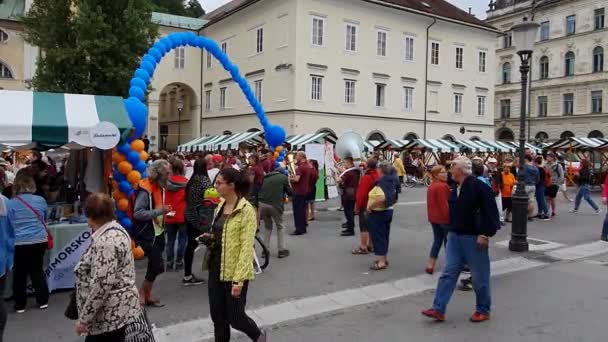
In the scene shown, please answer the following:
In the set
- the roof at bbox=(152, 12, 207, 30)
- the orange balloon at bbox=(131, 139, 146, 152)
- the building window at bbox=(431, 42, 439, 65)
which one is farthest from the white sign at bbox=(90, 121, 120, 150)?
the roof at bbox=(152, 12, 207, 30)

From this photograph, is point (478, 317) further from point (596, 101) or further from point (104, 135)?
point (596, 101)

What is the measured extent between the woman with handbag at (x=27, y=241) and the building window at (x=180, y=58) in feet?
121

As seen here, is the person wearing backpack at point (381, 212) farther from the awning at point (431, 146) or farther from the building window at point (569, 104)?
the building window at point (569, 104)

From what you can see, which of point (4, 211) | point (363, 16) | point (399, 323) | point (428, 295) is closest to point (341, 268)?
point (428, 295)

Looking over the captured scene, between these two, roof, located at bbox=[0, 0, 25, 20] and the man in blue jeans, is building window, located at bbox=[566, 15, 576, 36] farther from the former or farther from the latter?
the man in blue jeans

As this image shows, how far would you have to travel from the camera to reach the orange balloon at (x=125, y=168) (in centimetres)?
849

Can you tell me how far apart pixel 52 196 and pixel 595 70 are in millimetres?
55468

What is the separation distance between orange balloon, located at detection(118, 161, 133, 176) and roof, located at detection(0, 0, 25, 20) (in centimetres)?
3964

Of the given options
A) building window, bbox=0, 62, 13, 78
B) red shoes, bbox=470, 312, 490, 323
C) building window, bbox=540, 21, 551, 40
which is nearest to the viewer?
red shoes, bbox=470, 312, 490, 323

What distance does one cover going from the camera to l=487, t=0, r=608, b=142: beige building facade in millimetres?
50875

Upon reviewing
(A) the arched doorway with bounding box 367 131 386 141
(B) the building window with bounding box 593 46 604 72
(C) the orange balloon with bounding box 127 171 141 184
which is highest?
(B) the building window with bounding box 593 46 604 72

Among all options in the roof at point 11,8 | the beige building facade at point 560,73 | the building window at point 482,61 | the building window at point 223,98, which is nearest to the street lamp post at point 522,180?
the building window at point 223,98

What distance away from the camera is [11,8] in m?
42.4

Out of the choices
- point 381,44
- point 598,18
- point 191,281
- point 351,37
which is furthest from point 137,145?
point 598,18
